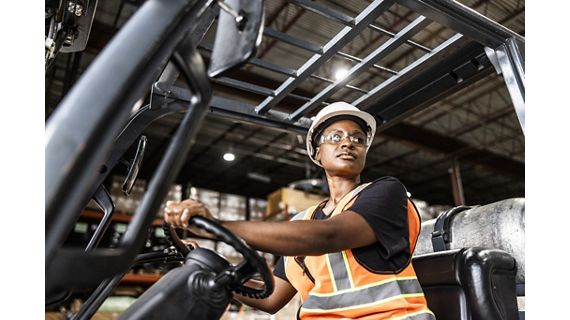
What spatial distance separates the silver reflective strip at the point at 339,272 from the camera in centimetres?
193

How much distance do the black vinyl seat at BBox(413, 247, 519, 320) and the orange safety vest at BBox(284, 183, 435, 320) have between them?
0.22 meters

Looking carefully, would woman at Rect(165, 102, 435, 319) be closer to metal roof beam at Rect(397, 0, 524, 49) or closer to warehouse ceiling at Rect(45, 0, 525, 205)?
warehouse ceiling at Rect(45, 0, 525, 205)

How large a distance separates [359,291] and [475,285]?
51cm

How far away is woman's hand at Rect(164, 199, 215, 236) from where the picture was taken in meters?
1.33

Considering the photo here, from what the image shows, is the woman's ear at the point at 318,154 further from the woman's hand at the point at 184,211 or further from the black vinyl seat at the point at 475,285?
the woman's hand at the point at 184,211

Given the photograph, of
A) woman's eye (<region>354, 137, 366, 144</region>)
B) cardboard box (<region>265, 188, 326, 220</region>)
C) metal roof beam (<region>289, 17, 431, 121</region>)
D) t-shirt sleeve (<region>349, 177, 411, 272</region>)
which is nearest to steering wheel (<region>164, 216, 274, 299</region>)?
t-shirt sleeve (<region>349, 177, 411, 272</region>)

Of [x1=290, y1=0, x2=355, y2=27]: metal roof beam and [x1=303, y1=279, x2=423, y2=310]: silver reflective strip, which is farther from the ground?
[x1=290, y1=0, x2=355, y2=27]: metal roof beam

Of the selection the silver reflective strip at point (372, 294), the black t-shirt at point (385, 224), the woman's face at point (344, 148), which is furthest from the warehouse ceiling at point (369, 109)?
the silver reflective strip at point (372, 294)

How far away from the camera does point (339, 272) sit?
196 centimetres

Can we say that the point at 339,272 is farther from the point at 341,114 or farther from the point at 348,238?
the point at 341,114

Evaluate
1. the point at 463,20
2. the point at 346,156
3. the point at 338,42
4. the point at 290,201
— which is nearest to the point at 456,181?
the point at 290,201

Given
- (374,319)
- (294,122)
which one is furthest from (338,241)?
(294,122)

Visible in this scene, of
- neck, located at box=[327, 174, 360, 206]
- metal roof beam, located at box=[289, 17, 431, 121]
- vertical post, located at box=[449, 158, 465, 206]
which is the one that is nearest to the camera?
metal roof beam, located at box=[289, 17, 431, 121]
